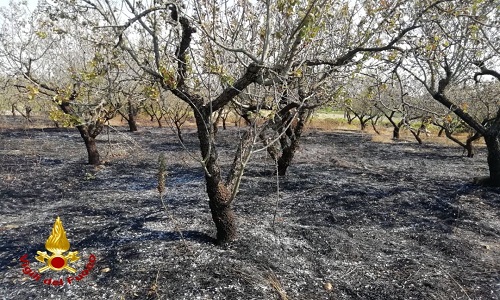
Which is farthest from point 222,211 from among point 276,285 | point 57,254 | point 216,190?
point 57,254

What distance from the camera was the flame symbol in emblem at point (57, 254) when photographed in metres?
4.20

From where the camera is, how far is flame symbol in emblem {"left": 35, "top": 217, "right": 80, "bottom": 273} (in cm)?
420

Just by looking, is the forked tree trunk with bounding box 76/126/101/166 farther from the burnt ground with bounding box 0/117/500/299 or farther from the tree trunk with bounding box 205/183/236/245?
the tree trunk with bounding box 205/183/236/245

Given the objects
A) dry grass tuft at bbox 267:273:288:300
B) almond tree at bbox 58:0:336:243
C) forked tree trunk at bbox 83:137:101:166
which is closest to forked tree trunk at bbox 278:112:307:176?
almond tree at bbox 58:0:336:243

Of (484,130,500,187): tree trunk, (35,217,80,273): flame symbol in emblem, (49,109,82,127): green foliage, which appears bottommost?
(35,217,80,273): flame symbol in emblem

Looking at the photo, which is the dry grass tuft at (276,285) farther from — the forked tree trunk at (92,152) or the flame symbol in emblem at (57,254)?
the forked tree trunk at (92,152)

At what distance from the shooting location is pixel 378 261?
5426 millimetres

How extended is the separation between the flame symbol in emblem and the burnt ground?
99 millimetres

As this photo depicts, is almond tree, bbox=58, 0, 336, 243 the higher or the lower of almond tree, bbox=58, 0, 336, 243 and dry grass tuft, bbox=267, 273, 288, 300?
the higher

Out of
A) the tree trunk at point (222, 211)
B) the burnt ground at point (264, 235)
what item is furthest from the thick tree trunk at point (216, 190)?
the burnt ground at point (264, 235)

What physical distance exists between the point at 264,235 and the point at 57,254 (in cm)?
317

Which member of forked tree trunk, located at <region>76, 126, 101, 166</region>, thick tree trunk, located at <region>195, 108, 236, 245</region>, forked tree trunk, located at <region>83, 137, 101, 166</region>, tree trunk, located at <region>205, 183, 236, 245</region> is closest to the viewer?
thick tree trunk, located at <region>195, 108, 236, 245</region>

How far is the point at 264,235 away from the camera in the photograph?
609 centimetres

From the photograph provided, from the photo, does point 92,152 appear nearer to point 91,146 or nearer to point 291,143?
point 91,146
